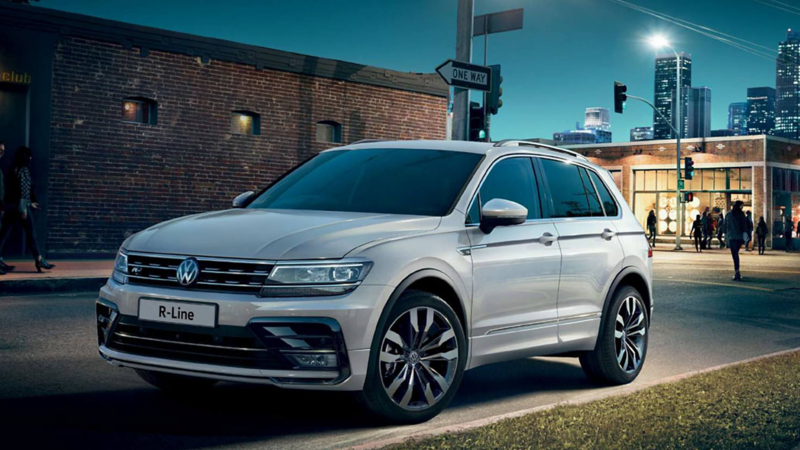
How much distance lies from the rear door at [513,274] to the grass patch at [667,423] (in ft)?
2.17

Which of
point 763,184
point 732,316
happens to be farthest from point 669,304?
point 763,184

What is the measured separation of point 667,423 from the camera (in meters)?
5.16

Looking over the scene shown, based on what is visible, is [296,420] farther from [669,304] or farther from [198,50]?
[198,50]

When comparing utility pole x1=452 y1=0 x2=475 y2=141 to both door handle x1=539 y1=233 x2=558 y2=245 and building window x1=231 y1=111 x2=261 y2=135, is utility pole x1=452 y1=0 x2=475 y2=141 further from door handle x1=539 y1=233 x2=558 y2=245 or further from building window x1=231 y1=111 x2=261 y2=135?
door handle x1=539 y1=233 x2=558 y2=245

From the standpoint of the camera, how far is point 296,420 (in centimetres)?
541

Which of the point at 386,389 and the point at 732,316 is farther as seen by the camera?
the point at 732,316

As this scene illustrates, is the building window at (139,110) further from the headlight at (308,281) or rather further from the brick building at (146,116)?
the headlight at (308,281)

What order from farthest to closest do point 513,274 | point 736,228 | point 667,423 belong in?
point 736,228 < point 513,274 < point 667,423

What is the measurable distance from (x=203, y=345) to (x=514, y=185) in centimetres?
266

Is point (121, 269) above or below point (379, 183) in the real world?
below

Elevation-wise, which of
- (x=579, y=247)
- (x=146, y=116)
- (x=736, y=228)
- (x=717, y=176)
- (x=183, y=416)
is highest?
(x=717, y=176)

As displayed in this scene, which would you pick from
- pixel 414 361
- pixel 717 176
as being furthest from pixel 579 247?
pixel 717 176

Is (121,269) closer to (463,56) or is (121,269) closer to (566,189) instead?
(566,189)

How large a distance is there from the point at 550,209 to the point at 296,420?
250cm
